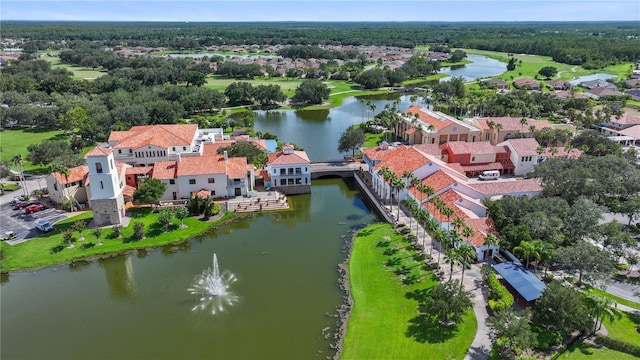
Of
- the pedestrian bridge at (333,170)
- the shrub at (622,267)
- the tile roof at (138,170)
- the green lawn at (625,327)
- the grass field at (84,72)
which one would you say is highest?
the grass field at (84,72)

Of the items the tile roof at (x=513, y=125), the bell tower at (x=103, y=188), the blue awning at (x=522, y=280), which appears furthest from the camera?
the tile roof at (x=513, y=125)

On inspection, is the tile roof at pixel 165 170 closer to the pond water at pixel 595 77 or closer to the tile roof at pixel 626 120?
the tile roof at pixel 626 120

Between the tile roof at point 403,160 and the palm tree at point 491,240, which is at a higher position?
the tile roof at point 403,160

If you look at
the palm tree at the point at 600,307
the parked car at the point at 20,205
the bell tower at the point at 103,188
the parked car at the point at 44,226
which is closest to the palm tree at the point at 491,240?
the palm tree at the point at 600,307

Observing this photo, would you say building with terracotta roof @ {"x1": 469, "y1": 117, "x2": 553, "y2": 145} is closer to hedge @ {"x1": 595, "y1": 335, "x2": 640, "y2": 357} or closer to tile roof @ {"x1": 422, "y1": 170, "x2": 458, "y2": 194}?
tile roof @ {"x1": 422, "y1": 170, "x2": 458, "y2": 194}

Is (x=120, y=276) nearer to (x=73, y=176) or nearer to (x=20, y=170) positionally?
(x=73, y=176)

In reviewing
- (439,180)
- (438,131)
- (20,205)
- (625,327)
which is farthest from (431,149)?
(20,205)
